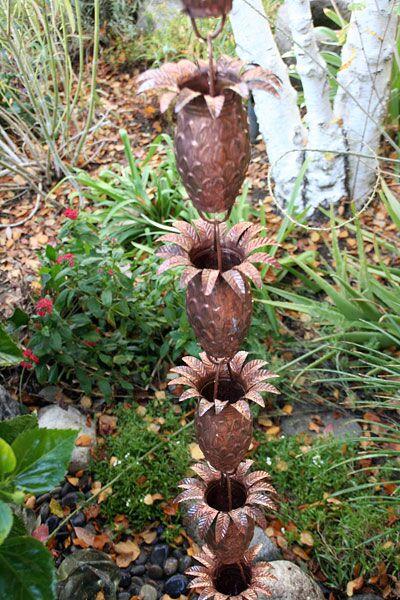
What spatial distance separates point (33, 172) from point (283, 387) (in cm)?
229

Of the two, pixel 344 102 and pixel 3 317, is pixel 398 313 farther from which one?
pixel 3 317

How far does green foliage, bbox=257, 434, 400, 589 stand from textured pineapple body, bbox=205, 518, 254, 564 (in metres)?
0.55

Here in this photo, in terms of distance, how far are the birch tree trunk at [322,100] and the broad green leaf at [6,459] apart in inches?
90.0

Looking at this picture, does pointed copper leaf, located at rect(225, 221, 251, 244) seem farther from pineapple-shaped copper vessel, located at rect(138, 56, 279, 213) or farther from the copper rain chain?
pineapple-shaped copper vessel, located at rect(138, 56, 279, 213)

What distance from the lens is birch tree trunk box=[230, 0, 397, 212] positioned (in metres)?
3.06

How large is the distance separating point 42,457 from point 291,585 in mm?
1173

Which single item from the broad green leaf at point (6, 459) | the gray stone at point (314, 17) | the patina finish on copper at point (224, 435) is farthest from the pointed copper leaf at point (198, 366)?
the gray stone at point (314, 17)

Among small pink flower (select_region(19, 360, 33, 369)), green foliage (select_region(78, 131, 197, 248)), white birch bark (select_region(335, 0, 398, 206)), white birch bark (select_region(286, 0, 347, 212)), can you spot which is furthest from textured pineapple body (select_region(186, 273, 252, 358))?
green foliage (select_region(78, 131, 197, 248))

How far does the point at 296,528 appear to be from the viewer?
2.47 metres

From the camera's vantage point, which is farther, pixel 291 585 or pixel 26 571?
pixel 291 585

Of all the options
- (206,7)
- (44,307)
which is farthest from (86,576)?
(206,7)

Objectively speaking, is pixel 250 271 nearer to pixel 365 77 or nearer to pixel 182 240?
pixel 182 240

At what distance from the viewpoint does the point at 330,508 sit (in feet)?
8.21

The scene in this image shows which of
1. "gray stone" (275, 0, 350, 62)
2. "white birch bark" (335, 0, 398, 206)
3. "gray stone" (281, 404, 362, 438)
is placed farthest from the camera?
"gray stone" (275, 0, 350, 62)
